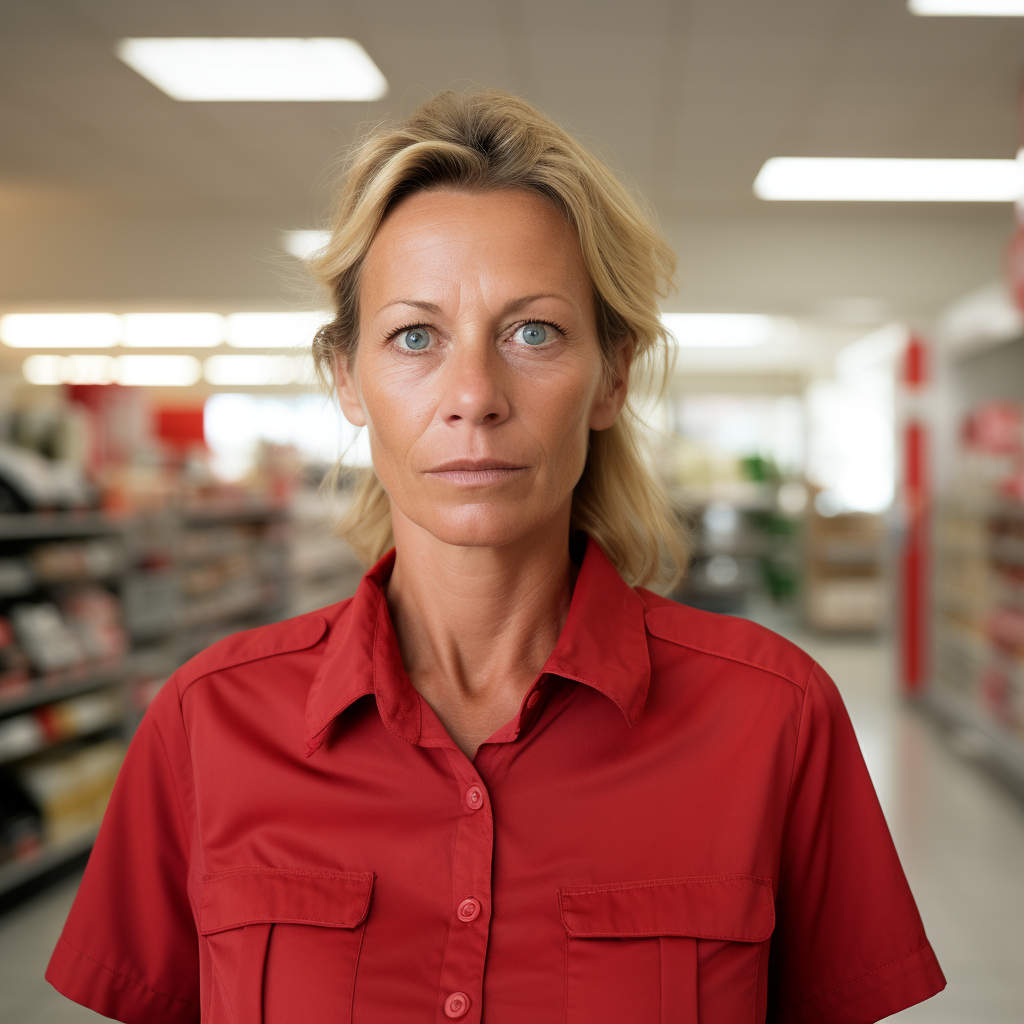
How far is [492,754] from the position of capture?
43.1 inches

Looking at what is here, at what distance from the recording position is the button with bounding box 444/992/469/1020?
3.21ft

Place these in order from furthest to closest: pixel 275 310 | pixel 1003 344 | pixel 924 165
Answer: pixel 275 310
pixel 1003 344
pixel 924 165

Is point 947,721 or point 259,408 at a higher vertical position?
point 259,408

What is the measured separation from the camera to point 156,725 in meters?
1.21

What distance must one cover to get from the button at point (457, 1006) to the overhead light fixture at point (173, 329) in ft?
32.6

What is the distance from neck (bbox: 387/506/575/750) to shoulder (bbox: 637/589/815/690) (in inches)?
5.5

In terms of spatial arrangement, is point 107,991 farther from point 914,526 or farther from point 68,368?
point 68,368

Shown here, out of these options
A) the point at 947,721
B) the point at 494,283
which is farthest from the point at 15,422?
the point at 947,721

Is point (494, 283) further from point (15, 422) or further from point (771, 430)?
point (771, 430)

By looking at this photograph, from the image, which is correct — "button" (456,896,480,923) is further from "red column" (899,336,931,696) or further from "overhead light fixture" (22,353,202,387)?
"overhead light fixture" (22,353,202,387)

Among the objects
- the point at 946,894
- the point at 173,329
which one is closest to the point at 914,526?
the point at 946,894

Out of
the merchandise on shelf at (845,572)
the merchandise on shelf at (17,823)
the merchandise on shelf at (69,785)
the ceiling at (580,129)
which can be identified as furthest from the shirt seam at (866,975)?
the merchandise on shelf at (845,572)

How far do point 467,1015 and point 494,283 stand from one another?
29.9 inches

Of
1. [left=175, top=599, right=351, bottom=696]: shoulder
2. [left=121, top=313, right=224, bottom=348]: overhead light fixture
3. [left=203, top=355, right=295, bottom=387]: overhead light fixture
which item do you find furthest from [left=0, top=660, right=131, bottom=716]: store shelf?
[left=203, top=355, right=295, bottom=387]: overhead light fixture
